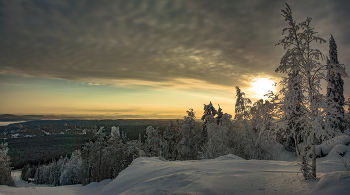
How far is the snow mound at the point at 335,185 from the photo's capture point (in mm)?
5500

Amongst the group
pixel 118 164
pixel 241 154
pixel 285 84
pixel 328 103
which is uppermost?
pixel 285 84

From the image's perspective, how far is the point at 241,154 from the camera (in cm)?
2695

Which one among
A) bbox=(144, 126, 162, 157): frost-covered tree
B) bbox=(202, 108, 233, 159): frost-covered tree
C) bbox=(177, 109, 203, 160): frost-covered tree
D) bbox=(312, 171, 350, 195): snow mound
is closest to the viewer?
bbox=(312, 171, 350, 195): snow mound

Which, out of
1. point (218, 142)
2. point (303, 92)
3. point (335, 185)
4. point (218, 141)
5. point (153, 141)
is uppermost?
point (303, 92)

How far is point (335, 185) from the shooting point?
18.9 feet

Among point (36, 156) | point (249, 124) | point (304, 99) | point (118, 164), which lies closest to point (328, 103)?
point (304, 99)

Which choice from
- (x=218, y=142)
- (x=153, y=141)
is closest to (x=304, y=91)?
(x=218, y=142)

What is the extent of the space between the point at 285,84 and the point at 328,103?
166cm

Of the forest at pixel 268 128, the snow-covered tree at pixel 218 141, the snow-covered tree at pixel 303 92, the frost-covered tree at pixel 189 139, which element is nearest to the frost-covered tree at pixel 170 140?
the forest at pixel 268 128

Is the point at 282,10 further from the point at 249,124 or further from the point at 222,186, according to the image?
the point at 249,124

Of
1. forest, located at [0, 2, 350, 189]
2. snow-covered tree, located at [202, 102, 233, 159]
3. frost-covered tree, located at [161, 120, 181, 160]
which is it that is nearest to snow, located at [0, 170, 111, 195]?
forest, located at [0, 2, 350, 189]

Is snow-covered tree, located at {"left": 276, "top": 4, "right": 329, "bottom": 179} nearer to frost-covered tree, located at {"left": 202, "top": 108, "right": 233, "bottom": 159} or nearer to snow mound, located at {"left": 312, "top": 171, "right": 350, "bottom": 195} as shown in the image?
snow mound, located at {"left": 312, "top": 171, "right": 350, "bottom": 195}

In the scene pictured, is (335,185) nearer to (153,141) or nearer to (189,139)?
(189,139)

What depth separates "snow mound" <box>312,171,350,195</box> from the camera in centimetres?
550
